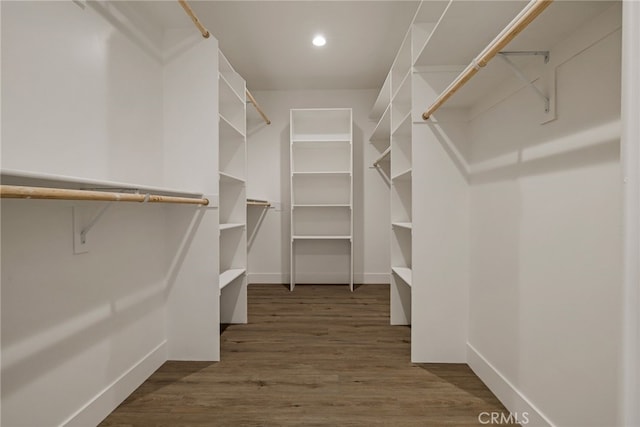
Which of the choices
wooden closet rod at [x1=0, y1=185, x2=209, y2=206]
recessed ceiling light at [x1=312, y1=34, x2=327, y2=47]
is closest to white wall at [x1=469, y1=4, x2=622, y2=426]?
wooden closet rod at [x1=0, y1=185, x2=209, y2=206]

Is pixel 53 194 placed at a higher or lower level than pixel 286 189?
lower

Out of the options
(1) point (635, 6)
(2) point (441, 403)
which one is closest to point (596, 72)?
(1) point (635, 6)

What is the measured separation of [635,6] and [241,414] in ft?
6.06

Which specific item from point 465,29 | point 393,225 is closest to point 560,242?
point 465,29

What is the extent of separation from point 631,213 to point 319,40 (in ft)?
9.51

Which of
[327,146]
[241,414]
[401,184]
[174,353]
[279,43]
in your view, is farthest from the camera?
[327,146]

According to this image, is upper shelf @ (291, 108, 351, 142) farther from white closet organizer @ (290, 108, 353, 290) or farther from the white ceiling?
the white ceiling

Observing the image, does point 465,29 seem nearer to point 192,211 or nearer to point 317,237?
point 192,211

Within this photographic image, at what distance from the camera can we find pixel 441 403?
1.59 m

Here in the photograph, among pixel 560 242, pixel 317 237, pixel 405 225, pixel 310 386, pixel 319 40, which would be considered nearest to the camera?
pixel 560 242

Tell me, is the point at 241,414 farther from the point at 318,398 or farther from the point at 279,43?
the point at 279,43

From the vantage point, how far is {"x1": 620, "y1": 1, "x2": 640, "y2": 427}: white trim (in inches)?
21.9

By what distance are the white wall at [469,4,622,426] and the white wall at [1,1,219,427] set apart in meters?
1.65

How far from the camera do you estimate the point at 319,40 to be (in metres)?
2.94
